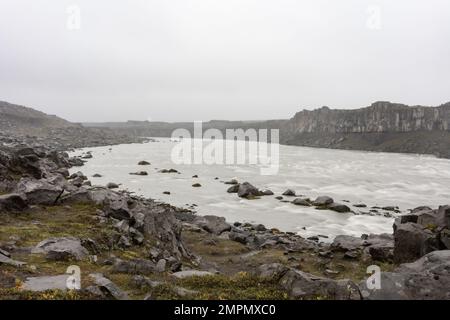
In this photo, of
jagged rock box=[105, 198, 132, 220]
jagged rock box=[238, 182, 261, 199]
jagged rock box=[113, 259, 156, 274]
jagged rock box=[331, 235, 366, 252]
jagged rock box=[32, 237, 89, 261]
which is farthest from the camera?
jagged rock box=[238, 182, 261, 199]

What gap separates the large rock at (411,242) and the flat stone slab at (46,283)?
20036 millimetres

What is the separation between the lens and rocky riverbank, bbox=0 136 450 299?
13.9 m

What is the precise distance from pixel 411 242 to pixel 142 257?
16739 millimetres

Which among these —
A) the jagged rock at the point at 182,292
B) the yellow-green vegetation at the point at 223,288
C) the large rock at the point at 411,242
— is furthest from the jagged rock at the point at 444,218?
the jagged rock at the point at 182,292

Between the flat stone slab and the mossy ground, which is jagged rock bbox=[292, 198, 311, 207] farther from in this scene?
the flat stone slab

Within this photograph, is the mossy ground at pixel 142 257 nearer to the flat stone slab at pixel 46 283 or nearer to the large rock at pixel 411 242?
the flat stone slab at pixel 46 283

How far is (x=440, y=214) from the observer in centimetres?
2519

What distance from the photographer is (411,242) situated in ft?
Result: 78.8

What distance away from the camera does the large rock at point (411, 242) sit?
76.0ft

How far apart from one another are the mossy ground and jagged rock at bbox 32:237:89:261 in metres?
0.46

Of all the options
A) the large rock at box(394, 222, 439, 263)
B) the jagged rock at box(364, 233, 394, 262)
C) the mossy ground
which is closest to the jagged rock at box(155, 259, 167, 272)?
the mossy ground

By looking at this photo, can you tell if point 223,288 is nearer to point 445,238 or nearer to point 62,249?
point 62,249
